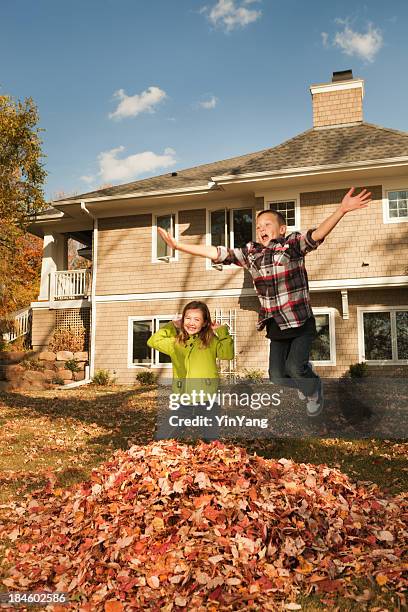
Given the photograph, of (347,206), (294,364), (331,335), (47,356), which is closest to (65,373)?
(47,356)

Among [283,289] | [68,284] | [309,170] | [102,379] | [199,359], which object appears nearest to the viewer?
[283,289]

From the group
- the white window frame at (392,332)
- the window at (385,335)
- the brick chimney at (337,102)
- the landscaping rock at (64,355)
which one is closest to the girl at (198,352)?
the white window frame at (392,332)

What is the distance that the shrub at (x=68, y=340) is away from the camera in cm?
1744

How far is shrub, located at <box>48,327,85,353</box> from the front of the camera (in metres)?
17.4

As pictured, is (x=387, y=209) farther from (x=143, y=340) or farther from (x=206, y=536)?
(x=206, y=536)

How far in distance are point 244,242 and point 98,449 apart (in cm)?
1040

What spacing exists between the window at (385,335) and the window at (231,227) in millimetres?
4147

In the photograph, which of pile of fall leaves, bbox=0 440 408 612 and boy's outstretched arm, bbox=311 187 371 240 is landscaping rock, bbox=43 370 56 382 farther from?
boy's outstretched arm, bbox=311 187 371 240

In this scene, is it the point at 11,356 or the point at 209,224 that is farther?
the point at 209,224

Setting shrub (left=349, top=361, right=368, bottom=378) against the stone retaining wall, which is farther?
the stone retaining wall

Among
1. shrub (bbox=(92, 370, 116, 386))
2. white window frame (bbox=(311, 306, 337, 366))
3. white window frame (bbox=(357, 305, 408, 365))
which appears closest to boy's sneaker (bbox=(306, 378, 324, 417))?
white window frame (bbox=(311, 306, 337, 366))

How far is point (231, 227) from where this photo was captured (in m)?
15.9

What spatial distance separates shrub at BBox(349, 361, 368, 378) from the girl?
10.1 m

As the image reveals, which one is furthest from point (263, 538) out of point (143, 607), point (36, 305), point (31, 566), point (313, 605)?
point (36, 305)
